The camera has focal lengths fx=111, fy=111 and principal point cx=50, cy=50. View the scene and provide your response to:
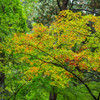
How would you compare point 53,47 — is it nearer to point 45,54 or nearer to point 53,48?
point 53,48

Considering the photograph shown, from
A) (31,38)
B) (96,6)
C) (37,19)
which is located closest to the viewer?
(31,38)


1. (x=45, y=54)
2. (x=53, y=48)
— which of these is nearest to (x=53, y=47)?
(x=53, y=48)

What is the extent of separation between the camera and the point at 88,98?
289 inches

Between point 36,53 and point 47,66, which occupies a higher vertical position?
point 36,53

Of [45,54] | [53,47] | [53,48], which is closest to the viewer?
[45,54]

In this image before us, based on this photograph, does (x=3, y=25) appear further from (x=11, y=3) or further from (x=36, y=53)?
(x=36, y=53)

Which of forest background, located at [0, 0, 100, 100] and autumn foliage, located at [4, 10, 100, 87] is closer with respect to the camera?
autumn foliage, located at [4, 10, 100, 87]

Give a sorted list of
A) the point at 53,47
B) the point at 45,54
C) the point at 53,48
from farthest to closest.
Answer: the point at 53,48 → the point at 53,47 → the point at 45,54

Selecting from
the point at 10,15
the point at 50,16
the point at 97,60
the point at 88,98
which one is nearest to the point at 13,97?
the point at 88,98

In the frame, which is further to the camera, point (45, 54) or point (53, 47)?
point (53, 47)

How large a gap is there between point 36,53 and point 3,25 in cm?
317

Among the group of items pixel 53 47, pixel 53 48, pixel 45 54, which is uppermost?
pixel 53 47

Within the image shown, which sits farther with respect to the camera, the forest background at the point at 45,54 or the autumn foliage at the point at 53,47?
the forest background at the point at 45,54

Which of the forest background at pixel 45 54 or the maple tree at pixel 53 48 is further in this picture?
the forest background at pixel 45 54
